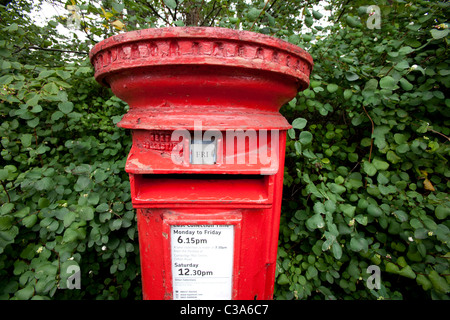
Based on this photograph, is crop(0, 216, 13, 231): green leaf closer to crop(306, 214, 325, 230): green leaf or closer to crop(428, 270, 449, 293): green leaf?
crop(306, 214, 325, 230): green leaf

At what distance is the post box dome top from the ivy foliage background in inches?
24.1

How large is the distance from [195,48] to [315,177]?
124 cm

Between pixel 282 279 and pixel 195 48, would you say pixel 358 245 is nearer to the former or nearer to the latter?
pixel 282 279

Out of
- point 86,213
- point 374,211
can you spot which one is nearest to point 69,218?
point 86,213

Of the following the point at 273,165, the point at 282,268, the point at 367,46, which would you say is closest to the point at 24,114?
the point at 273,165

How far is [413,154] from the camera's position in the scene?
57.8 inches

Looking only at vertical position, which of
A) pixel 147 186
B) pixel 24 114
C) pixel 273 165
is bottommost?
pixel 147 186

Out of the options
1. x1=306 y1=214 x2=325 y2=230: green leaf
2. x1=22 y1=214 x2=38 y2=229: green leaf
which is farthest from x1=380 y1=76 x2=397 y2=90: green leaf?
x1=22 y1=214 x2=38 y2=229: green leaf

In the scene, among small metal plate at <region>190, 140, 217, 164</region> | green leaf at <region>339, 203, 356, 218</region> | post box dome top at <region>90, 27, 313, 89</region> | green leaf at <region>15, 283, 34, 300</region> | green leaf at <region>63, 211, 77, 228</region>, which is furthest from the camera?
green leaf at <region>339, 203, 356, 218</region>

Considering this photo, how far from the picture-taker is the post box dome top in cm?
72

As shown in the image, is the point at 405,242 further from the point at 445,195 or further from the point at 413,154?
the point at 413,154

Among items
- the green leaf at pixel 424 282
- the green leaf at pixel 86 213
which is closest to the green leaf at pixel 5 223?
the green leaf at pixel 86 213

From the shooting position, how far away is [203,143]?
874 millimetres

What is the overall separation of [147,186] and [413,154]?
1.65 m
